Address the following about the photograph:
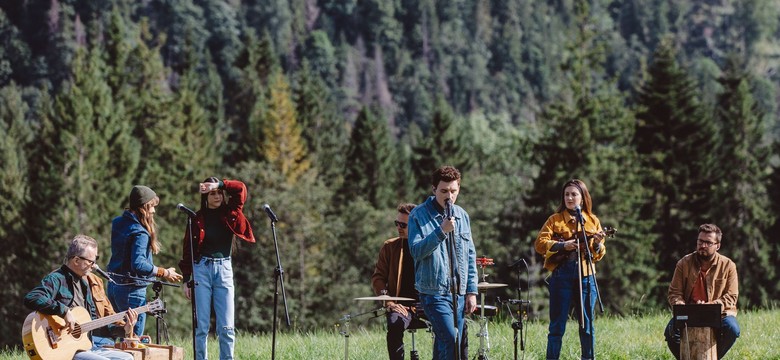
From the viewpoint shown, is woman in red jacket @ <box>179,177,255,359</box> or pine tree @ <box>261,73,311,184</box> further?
pine tree @ <box>261,73,311,184</box>

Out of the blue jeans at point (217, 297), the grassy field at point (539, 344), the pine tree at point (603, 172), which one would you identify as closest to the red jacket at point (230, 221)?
the blue jeans at point (217, 297)

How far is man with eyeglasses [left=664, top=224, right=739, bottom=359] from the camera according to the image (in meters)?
10.6

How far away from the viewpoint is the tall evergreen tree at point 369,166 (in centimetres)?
6756

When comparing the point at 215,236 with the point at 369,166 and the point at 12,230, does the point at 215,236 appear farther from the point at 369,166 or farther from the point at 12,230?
the point at 369,166

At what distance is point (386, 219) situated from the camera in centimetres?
5784

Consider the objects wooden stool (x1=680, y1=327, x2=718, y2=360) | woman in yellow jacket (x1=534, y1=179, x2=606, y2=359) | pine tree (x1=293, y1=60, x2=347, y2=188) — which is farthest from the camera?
pine tree (x1=293, y1=60, x2=347, y2=188)

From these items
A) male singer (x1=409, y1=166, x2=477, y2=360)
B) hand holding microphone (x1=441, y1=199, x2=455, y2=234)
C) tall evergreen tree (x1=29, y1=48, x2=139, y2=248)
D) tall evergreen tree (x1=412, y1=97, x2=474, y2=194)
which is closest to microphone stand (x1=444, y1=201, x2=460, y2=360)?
hand holding microphone (x1=441, y1=199, x2=455, y2=234)

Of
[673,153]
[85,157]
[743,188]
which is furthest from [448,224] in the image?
[743,188]

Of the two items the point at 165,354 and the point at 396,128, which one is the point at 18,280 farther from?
the point at 396,128

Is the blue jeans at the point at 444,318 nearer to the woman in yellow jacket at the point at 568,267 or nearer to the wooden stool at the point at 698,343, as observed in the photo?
the woman in yellow jacket at the point at 568,267

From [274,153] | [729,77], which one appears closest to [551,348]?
[729,77]

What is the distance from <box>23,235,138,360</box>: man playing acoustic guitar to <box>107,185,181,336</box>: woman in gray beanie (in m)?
0.67

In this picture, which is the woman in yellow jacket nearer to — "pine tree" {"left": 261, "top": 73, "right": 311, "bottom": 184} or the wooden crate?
the wooden crate

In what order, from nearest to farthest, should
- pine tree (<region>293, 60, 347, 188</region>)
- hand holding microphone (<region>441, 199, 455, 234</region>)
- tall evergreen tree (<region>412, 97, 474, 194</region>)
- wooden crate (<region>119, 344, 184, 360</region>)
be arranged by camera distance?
hand holding microphone (<region>441, 199, 455, 234</region>), wooden crate (<region>119, 344, 184, 360</region>), tall evergreen tree (<region>412, 97, 474, 194</region>), pine tree (<region>293, 60, 347, 188</region>)
